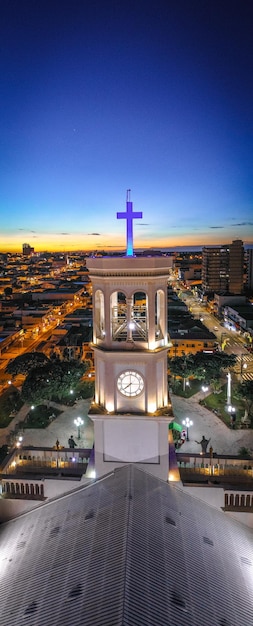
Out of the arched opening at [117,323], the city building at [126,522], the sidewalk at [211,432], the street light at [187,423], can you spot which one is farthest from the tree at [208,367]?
the arched opening at [117,323]

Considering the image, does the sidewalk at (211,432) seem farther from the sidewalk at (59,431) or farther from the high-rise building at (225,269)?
the high-rise building at (225,269)

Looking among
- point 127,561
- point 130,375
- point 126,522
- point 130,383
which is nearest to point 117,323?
point 130,375

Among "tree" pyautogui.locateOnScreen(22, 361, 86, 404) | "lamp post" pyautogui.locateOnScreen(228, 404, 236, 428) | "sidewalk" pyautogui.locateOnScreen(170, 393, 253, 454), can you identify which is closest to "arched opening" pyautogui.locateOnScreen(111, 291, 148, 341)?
"sidewalk" pyautogui.locateOnScreen(170, 393, 253, 454)

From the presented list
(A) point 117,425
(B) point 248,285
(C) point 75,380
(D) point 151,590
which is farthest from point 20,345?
(B) point 248,285

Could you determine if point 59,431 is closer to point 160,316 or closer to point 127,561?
point 160,316

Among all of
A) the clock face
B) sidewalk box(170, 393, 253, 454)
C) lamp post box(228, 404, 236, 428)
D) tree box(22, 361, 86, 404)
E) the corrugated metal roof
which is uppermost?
the clock face

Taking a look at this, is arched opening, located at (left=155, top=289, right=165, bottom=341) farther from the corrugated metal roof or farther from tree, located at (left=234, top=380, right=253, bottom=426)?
tree, located at (left=234, top=380, right=253, bottom=426)

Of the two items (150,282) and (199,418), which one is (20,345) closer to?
(199,418)
